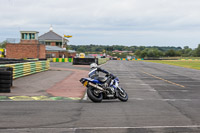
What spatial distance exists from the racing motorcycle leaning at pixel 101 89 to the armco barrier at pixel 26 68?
10.2 m

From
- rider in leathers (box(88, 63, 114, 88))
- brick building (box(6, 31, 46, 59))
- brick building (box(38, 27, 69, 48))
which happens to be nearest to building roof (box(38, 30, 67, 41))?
brick building (box(38, 27, 69, 48))

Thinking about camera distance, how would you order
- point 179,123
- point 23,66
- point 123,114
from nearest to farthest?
point 179,123 < point 123,114 < point 23,66

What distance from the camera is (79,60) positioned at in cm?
5375

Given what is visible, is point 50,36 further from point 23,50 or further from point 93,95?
point 93,95

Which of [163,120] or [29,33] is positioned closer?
[163,120]

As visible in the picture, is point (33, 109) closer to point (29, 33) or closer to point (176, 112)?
point (176, 112)

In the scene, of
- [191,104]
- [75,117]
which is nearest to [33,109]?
[75,117]

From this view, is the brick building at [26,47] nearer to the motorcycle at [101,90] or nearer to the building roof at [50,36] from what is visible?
the building roof at [50,36]

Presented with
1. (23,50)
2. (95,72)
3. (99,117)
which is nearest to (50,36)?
(23,50)

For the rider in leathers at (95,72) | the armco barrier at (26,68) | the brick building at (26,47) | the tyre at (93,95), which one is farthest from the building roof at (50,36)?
the tyre at (93,95)

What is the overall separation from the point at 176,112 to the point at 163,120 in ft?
4.91

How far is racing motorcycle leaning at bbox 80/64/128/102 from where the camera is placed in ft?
36.7

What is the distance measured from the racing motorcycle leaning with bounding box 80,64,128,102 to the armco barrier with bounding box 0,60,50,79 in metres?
10.2

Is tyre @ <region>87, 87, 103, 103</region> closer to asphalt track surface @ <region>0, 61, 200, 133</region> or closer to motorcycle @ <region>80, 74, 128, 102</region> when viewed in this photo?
motorcycle @ <region>80, 74, 128, 102</region>
